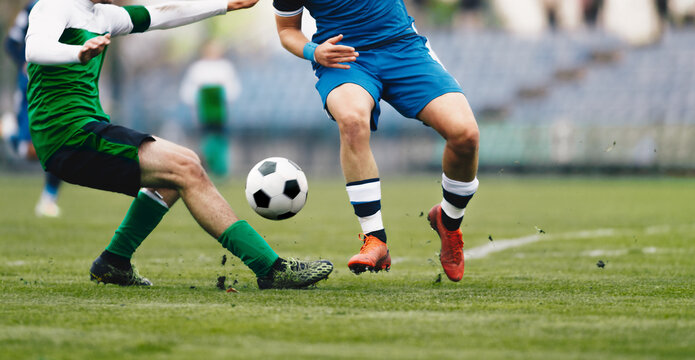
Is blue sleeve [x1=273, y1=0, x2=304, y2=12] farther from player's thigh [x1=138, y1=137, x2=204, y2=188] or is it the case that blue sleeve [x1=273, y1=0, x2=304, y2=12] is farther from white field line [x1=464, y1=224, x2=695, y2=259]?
white field line [x1=464, y1=224, x2=695, y2=259]

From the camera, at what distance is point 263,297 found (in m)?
3.99

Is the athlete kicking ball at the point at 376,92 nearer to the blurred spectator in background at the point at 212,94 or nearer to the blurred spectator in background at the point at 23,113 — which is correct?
the blurred spectator in background at the point at 23,113

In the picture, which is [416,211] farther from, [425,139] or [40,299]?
[425,139]

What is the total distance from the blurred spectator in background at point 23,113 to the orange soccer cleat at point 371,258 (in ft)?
15.0

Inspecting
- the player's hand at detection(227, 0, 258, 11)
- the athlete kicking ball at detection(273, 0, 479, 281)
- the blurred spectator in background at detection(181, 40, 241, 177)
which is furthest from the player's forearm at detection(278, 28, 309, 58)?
the blurred spectator in background at detection(181, 40, 241, 177)

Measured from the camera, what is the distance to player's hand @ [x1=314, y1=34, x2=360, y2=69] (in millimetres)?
4656

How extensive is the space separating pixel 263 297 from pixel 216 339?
1075mm

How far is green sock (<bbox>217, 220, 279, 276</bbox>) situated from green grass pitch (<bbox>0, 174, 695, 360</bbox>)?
0.12 meters

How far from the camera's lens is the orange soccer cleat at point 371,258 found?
4.34 m

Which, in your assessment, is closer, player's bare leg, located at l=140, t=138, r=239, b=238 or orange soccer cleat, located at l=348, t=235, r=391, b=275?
player's bare leg, located at l=140, t=138, r=239, b=238

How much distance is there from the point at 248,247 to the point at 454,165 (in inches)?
47.7

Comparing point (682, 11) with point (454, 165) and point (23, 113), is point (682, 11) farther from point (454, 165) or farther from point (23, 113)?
point (454, 165)

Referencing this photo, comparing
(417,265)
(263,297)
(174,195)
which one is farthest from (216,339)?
(417,265)

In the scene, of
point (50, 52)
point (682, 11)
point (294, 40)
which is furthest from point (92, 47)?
point (682, 11)
